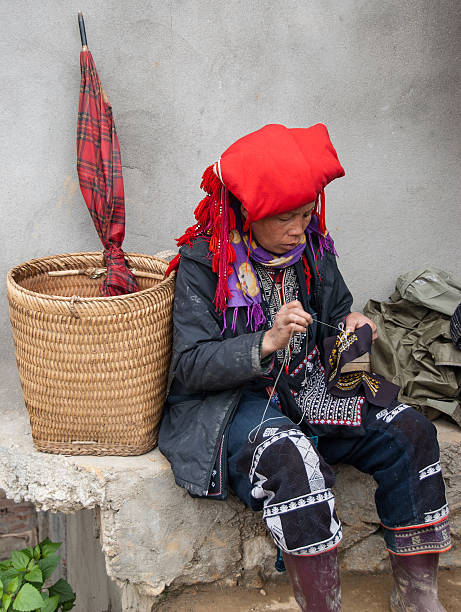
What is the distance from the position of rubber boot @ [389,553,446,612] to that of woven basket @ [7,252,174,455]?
104cm

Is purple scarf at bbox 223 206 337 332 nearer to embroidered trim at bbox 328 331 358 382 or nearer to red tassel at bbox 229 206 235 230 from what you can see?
red tassel at bbox 229 206 235 230

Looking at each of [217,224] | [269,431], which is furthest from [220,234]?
[269,431]

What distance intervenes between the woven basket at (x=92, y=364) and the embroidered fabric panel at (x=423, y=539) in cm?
100

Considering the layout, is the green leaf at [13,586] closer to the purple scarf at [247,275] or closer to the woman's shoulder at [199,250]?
the purple scarf at [247,275]

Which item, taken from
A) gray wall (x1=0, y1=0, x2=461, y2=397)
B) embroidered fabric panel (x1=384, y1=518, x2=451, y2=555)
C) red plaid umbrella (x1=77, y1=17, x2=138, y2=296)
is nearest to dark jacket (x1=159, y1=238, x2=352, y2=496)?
red plaid umbrella (x1=77, y1=17, x2=138, y2=296)

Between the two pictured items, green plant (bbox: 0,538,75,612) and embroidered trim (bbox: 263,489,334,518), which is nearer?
embroidered trim (bbox: 263,489,334,518)

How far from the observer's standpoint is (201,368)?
2131 mm

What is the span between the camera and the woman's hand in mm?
1972

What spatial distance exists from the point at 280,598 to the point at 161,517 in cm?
61

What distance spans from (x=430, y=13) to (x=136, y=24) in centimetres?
133

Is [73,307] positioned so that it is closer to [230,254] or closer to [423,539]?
[230,254]

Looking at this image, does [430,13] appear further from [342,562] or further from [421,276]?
[342,562]

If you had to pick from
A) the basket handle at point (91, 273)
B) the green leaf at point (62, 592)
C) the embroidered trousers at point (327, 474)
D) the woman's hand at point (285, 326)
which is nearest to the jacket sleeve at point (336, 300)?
the embroidered trousers at point (327, 474)

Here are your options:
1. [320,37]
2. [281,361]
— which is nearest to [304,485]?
[281,361]
